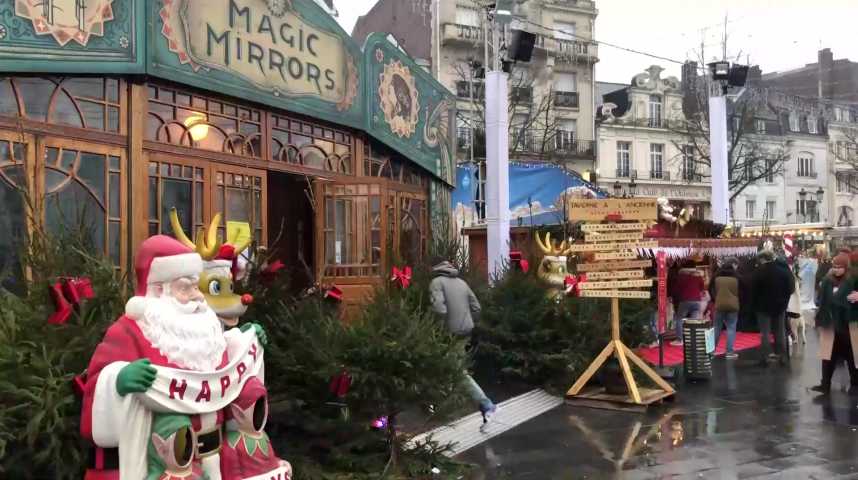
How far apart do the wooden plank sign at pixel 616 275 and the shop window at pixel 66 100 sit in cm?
554

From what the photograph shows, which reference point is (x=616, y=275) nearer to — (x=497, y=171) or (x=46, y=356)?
(x=497, y=171)

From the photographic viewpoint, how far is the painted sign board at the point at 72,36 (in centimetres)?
685

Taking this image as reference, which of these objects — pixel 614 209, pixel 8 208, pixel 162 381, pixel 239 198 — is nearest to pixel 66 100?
pixel 8 208

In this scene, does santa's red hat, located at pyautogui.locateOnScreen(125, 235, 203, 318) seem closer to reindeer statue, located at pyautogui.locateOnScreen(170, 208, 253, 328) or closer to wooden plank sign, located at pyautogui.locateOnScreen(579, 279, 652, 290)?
reindeer statue, located at pyautogui.locateOnScreen(170, 208, 253, 328)

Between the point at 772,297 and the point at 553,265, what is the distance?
390 centimetres

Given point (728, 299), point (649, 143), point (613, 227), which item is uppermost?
point (649, 143)

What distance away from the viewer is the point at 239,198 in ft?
30.7

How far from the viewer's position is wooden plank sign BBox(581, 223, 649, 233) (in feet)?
30.7

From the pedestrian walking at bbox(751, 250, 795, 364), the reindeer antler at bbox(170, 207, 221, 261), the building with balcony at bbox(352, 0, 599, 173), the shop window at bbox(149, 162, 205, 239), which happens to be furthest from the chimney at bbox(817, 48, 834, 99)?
the reindeer antler at bbox(170, 207, 221, 261)

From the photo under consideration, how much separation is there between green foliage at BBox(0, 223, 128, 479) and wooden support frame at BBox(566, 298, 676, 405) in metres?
6.10

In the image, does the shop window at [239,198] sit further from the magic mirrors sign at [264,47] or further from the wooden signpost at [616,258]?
the wooden signpost at [616,258]

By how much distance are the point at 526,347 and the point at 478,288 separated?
1.07 metres

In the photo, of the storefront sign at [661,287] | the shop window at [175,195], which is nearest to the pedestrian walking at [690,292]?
the storefront sign at [661,287]

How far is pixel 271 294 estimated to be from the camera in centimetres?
594
